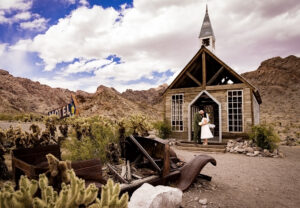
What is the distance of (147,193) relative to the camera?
123 inches

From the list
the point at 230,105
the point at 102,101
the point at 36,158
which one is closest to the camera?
the point at 36,158

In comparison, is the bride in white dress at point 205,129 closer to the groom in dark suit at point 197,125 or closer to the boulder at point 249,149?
the groom in dark suit at point 197,125

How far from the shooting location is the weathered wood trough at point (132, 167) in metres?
3.41

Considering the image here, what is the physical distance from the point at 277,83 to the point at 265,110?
21.7 m

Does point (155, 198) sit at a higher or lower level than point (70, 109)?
lower

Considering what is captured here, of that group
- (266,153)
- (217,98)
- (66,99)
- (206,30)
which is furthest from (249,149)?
(66,99)

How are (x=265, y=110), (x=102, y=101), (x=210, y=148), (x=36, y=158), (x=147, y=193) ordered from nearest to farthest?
(x=147, y=193), (x=36, y=158), (x=210, y=148), (x=102, y=101), (x=265, y=110)

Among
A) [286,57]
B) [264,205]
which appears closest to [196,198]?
[264,205]

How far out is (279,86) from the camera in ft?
190

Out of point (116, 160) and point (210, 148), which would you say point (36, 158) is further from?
point (210, 148)

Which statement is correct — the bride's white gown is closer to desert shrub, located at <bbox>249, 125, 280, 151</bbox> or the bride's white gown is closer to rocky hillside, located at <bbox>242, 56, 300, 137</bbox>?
desert shrub, located at <bbox>249, 125, 280, 151</bbox>

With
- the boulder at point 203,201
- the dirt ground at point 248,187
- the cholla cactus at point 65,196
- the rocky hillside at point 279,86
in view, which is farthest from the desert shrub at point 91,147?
the rocky hillside at point 279,86

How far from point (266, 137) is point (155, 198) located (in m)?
8.42

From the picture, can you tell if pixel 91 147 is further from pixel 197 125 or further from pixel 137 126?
pixel 197 125
